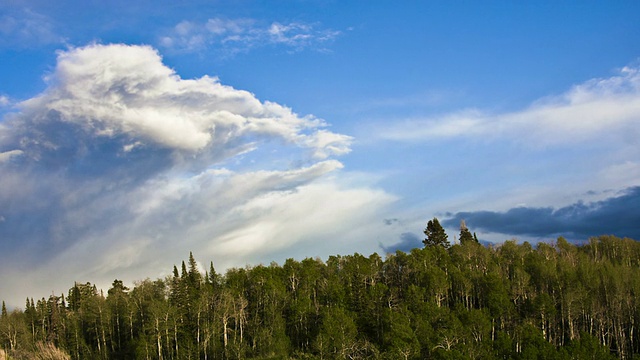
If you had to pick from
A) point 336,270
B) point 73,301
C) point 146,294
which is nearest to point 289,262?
point 336,270

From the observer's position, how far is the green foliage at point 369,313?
11431 cm

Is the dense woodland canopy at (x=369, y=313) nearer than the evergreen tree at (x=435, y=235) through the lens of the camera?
Yes

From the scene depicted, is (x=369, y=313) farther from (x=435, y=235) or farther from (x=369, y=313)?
(x=435, y=235)

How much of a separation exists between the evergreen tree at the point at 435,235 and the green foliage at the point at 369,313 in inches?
576

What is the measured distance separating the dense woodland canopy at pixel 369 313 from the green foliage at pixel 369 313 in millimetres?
376

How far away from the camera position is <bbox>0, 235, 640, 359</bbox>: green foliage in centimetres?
11431

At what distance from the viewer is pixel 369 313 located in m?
135

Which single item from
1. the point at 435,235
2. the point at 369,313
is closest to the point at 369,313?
the point at 369,313

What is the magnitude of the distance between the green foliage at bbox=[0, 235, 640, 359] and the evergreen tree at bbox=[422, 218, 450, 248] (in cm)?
1463

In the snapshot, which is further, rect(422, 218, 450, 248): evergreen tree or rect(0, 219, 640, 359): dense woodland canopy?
rect(422, 218, 450, 248): evergreen tree

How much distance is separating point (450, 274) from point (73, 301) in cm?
12743

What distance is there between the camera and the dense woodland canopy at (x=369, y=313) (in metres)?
114

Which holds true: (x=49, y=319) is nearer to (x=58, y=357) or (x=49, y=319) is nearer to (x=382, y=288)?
(x=58, y=357)

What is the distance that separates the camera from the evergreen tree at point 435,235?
625 ft
